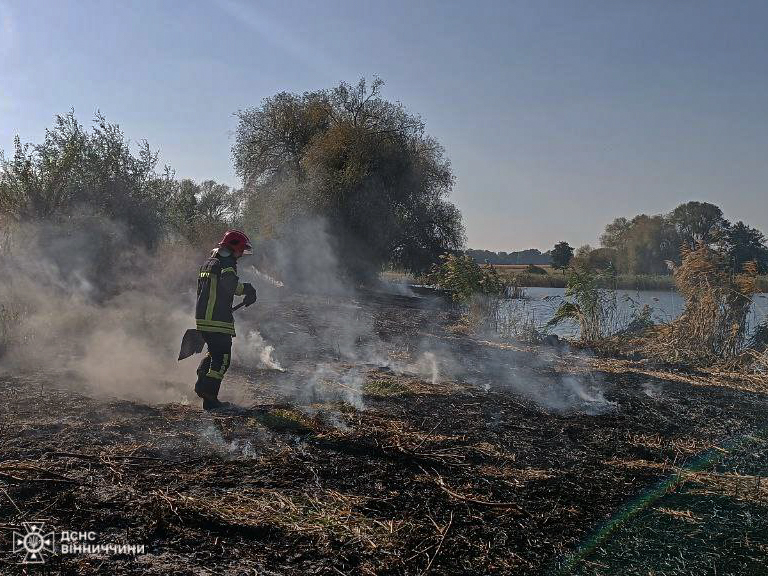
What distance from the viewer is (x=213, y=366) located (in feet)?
22.1

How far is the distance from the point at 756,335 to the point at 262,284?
18779 millimetres

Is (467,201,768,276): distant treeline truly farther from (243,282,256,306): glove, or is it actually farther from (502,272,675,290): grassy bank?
(243,282,256,306): glove

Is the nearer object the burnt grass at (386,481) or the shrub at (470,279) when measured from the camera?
the burnt grass at (386,481)

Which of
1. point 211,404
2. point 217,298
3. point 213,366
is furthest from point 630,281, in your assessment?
point 211,404

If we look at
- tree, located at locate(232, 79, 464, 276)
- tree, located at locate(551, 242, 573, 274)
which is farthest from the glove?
tree, located at locate(551, 242, 573, 274)

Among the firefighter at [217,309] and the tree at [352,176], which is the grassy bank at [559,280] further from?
the firefighter at [217,309]

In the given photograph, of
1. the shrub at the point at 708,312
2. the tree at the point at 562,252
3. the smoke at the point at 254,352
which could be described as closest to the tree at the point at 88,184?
the smoke at the point at 254,352

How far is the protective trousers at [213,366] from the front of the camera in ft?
21.7

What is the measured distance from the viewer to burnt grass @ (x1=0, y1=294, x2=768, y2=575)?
3451 mm

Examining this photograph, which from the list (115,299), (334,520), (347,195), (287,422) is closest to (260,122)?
(347,195)

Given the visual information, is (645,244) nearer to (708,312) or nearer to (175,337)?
(708,312)

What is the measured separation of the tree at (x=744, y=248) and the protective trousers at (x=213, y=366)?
33.4ft

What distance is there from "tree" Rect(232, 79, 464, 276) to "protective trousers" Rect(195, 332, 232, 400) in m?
22.8

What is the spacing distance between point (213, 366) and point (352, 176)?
75.8 feet
